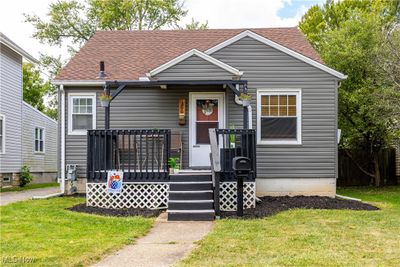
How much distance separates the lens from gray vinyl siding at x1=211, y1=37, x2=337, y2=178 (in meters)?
12.5

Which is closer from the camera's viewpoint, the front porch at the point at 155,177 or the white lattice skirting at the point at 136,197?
the front porch at the point at 155,177

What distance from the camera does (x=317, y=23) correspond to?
29.2 metres

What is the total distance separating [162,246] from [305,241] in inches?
78.3

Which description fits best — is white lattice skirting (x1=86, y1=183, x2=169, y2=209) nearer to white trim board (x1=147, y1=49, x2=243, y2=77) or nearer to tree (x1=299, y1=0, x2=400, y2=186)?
white trim board (x1=147, y1=49, x2=243, y2=77)

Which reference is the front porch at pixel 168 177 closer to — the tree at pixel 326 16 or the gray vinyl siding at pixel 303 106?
the gray vinyl siding at pixel 303 106

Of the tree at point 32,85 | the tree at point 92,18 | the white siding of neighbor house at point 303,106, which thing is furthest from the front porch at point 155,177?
the tree at point 32,85

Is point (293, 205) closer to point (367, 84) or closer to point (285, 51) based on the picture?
point (285, 51)

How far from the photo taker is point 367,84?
622 inches

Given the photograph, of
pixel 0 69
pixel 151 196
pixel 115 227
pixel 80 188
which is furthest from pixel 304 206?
pixel 0 69

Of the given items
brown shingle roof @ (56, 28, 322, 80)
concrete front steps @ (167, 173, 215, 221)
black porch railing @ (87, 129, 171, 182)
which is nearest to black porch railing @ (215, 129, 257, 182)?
concrete front steps @ (167, 173, 215, 221)

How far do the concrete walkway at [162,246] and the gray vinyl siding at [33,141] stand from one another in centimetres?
1332

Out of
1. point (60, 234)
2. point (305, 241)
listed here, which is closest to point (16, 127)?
point (60, 234)

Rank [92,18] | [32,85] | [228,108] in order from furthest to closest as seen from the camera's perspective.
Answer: [32,85]
[92,18]
[228,108]

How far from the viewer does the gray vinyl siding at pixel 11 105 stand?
57.2 feet
